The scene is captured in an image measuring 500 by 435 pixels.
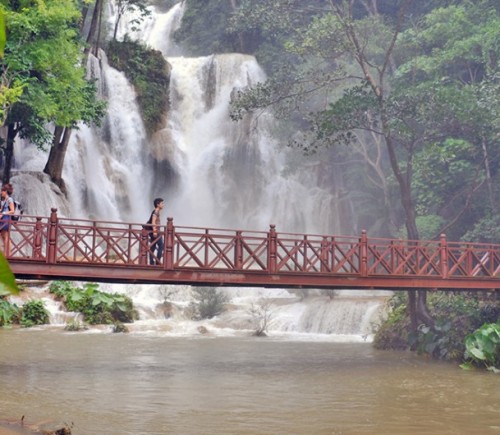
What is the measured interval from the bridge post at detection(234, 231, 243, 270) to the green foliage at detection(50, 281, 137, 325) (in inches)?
367

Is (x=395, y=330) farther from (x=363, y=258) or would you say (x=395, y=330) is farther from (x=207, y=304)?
(x=207, y=304)

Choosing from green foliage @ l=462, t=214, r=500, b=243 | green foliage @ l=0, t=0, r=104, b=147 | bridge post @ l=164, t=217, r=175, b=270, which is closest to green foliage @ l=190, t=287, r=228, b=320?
green foliage @ l=0, t=0, r=104, b=147

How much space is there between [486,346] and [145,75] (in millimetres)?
24801

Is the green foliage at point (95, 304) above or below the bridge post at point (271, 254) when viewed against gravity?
below

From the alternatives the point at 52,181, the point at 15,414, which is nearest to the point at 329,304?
the point at 52,181

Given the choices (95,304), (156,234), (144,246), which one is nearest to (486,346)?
(156,234)

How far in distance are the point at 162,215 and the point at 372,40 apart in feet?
42.4

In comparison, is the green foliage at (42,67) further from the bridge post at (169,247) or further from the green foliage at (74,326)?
the bridge post at (169,247)

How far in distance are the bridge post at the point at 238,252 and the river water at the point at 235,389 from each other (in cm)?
210

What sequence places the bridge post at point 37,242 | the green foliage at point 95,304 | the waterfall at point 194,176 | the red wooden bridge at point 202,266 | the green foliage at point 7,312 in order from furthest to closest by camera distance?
the waterfall at point 194,176 < the green foliage at point 95,304 < the green foliage at point 7,312 < the red wooden bridge at point 202,266 < the bridge post at point 37,242

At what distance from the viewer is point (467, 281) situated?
1770 cm

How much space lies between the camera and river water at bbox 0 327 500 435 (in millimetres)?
9133

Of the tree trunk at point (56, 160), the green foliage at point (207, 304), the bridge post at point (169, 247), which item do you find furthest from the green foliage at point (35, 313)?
the bridge post at point (169, 247)

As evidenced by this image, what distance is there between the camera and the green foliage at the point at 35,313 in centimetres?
2300
